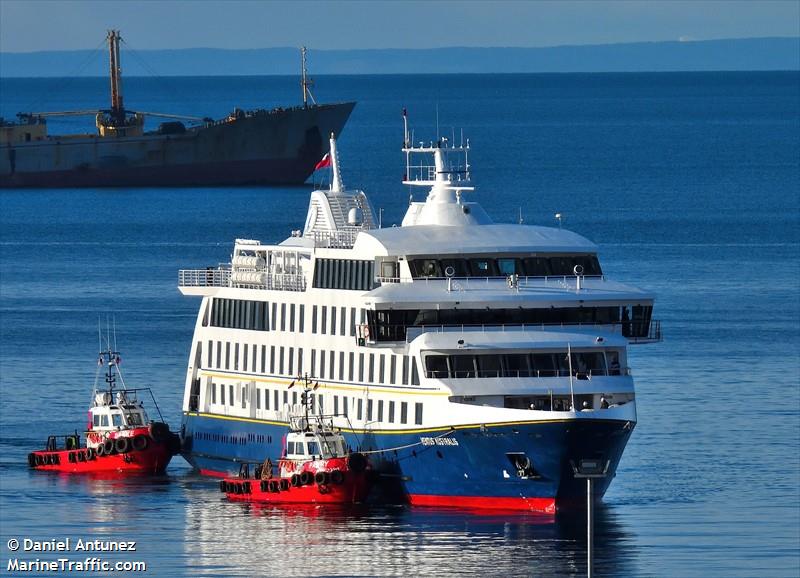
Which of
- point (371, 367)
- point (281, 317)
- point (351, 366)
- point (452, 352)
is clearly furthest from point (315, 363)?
point (452, 352)

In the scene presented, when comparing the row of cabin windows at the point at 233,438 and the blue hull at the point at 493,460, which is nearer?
the blue hull at the point at 493,460

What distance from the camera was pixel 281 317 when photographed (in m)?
73.6

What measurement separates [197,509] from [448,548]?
35.0 ft

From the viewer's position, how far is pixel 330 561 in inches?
2434

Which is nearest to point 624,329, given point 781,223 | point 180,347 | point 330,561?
point 330,561

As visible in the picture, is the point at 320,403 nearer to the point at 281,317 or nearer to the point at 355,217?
the point at 281,317

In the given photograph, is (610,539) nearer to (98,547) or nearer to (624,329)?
(624,329)

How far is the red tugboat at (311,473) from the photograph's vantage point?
6844 cm

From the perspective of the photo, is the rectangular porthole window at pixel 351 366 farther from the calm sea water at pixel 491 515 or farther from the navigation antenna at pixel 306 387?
the calm sea water at pixel 491 515

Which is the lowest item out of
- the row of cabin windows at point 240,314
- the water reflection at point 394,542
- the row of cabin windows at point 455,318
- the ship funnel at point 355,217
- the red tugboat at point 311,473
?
the water reflection at point 394,542

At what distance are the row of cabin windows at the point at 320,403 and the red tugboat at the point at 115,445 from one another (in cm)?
257

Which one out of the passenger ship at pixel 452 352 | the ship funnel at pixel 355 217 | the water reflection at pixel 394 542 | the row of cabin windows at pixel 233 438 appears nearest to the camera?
the water reflection at pixel 394 542

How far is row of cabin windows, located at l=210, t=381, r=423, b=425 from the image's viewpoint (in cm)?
6856

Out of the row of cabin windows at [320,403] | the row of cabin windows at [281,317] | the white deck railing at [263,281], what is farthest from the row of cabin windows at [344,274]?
the row of cabin windows at [320,403]
